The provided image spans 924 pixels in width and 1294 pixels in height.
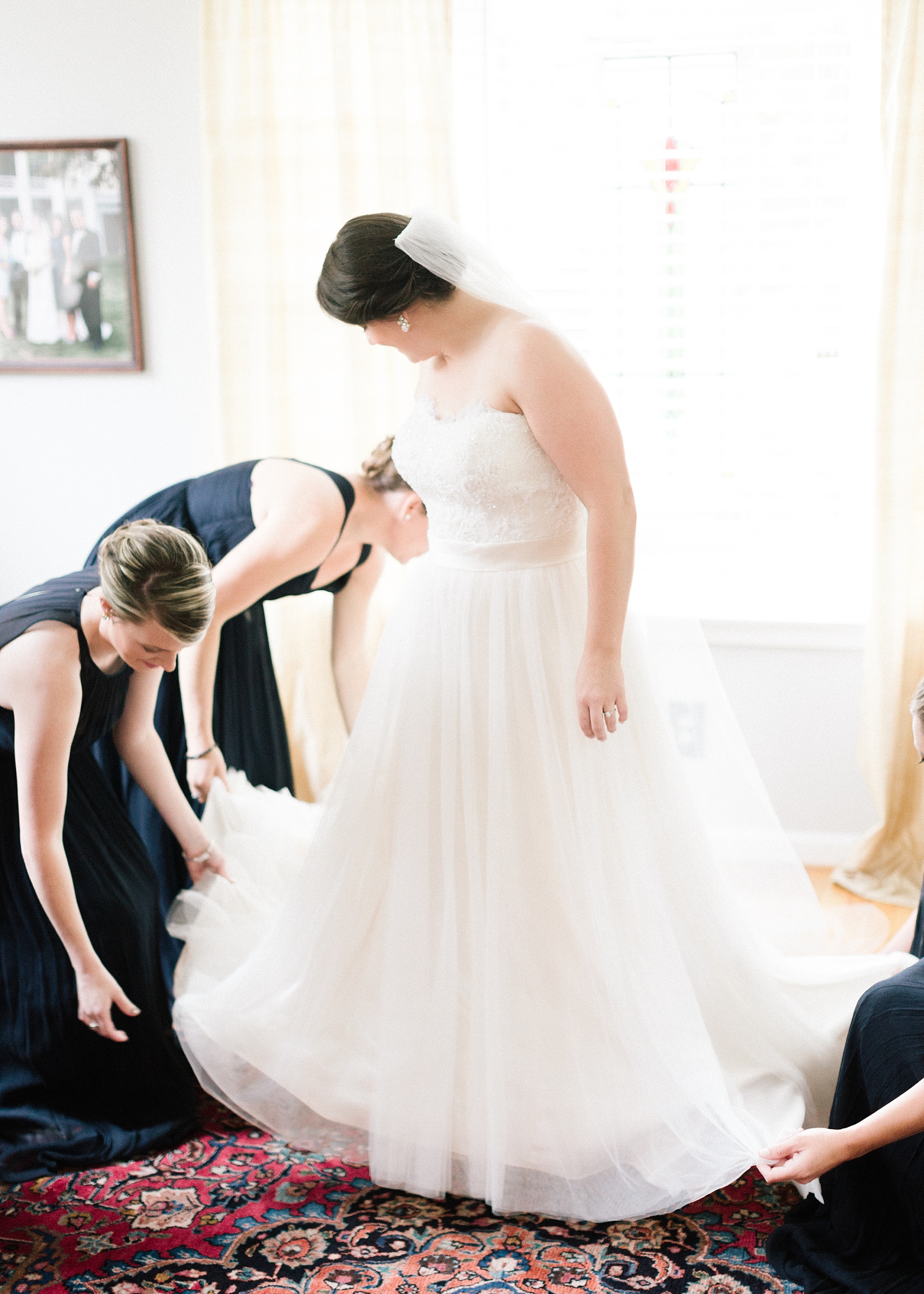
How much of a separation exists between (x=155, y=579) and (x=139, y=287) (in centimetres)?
190

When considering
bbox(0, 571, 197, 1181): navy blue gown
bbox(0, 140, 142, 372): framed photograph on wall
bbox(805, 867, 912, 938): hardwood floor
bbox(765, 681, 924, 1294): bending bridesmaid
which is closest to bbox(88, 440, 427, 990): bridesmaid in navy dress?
bbox(0, 571, 197, 1181): navy blue gown

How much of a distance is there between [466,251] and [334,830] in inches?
37.1

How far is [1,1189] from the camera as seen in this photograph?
1705 mm

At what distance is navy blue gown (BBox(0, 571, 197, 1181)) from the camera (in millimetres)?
1751

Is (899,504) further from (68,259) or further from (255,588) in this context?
(68,259)

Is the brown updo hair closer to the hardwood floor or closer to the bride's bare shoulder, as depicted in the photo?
the bride's bare shoulder

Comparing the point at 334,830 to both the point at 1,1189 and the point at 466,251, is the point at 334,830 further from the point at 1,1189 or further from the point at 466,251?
the point at 466,251

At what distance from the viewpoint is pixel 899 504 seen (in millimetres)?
2795

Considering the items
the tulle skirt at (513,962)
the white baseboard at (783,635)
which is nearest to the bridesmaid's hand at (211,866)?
the tulle skirt at (513,962)

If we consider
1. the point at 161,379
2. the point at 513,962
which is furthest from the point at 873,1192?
the point at 161,379

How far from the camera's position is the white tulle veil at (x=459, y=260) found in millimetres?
1579

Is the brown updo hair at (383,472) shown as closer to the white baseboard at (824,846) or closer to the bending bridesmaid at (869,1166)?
the bending bridesmaid at (869,1166)

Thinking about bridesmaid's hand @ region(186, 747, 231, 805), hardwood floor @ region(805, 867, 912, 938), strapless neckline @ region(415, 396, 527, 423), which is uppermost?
strapless neckline @ region(415, 396, 527, 423)

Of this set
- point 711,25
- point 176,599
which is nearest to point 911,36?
point 711,25
